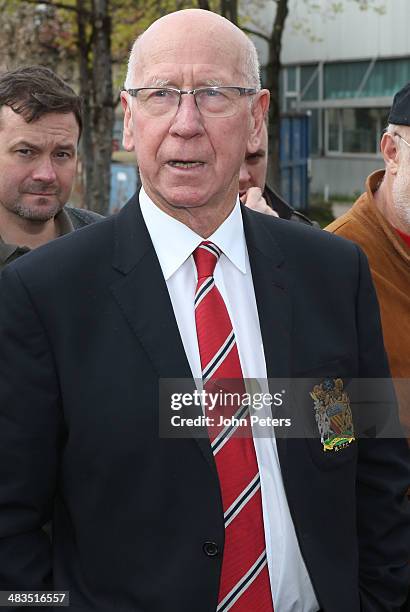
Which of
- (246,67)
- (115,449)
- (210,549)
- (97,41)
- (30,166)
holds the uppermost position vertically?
(97,41)

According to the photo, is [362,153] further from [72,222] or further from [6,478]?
[6,478]

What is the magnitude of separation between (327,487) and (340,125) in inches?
1009

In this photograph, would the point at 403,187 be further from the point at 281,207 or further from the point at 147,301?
the point at 281,207

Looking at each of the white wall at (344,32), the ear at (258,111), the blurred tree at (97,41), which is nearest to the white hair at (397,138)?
the ear at (258,111)

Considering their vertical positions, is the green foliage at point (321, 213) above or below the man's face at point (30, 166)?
below

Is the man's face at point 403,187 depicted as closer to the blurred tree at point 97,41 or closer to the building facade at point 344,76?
the blurred tree at point 97,41

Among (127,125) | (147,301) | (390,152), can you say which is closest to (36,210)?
(127,125)

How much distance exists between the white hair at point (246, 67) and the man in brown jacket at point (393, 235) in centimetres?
92

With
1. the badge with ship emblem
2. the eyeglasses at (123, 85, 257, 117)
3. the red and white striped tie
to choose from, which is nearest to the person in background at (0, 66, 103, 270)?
the eyeglasses at (123, 85, 257, 117)

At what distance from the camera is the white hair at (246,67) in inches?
90.3

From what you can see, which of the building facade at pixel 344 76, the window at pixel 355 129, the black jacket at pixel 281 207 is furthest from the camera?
the window at pixel 355 129

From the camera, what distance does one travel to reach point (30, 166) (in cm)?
365

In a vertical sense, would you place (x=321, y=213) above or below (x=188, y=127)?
below

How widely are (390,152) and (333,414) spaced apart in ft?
3.97
